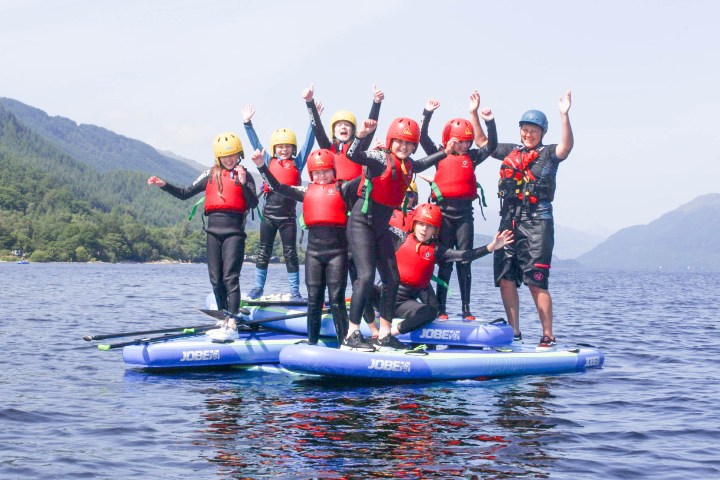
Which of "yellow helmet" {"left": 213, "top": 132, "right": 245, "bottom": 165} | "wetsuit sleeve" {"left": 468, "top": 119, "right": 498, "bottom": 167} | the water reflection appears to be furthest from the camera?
"wetsuit sleeve" {"left": 468, "top": 119, "right": 498, "bottom": 167}

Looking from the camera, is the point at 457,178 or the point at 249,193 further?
the point at 457,178

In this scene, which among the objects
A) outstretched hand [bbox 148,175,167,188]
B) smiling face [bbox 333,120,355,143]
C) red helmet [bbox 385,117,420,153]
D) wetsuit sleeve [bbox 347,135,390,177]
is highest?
smiling face [bbox 333,120,355,143]

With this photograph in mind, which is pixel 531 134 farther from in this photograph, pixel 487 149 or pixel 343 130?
pixel 343 130

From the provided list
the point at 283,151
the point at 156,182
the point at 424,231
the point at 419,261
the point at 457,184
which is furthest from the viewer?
the point at 283,151

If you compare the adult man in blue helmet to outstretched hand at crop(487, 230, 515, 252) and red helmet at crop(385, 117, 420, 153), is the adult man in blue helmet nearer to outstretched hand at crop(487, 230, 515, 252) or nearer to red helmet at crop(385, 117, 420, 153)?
outstretched hand at crop(487, 230, 515, 252)

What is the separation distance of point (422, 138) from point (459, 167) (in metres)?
0.72

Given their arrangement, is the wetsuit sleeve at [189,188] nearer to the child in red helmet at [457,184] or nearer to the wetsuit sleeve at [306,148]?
the wetsuit sleeve at [306,148]

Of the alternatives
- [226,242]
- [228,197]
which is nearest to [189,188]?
[228,197]

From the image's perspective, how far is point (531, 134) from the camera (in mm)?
12438

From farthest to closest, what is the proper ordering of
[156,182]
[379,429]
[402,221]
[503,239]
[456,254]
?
[402,221]
[456,254]
[156,182]
[503,239]
[379,429]

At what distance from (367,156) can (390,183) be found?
606mm

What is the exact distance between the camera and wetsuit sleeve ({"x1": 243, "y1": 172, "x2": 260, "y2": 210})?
12.0 meters

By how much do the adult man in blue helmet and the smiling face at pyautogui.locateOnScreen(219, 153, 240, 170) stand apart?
154 inches

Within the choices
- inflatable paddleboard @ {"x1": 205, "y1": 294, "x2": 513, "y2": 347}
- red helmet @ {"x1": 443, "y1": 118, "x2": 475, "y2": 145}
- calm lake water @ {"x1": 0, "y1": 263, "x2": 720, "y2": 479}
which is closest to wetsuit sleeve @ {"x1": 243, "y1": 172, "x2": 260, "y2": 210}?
inflatable paddleboard @ {"x1": 205, "y1": 294, "x2": 513, "y2": 347}
